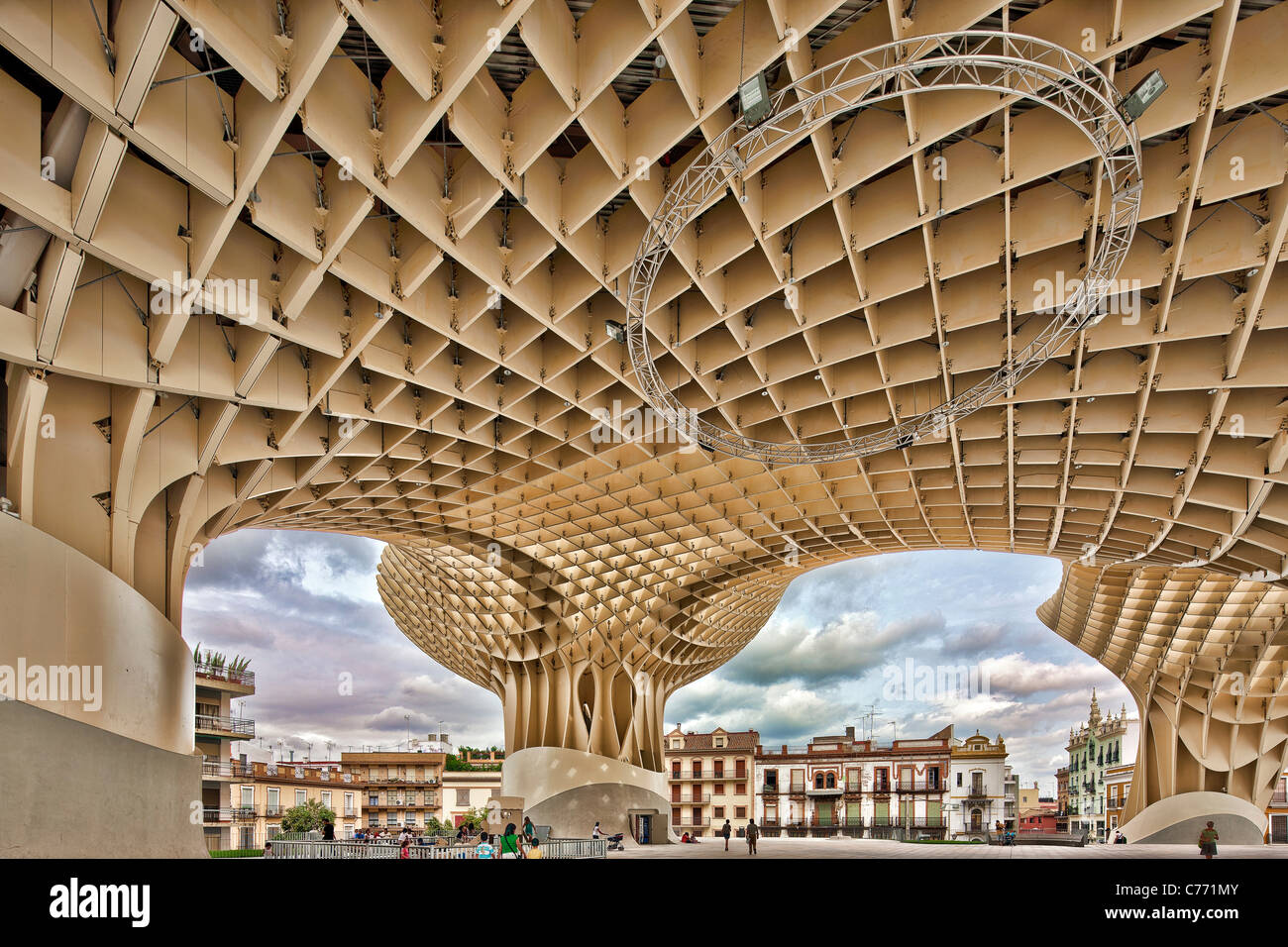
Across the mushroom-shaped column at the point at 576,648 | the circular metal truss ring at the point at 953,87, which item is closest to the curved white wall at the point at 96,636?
the circular metal truss ring at the point at 953,87

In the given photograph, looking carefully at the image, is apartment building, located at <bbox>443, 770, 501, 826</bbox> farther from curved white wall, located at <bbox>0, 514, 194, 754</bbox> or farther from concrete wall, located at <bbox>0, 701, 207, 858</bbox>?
concrete wall, located at <bbox>0, 701, 207, 858</bbox>

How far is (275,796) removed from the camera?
255 ft

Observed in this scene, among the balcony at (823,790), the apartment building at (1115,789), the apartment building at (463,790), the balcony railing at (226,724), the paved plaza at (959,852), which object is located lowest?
the apartment building at (1115,789)

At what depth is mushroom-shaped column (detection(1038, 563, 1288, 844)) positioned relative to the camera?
45188 millimetres

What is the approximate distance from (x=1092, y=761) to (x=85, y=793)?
489 ft

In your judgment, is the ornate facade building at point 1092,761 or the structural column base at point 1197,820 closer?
the structural column base at point 1197,820

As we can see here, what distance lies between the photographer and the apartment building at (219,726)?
5506cm

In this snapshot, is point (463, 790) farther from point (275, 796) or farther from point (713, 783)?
point (713, 783)

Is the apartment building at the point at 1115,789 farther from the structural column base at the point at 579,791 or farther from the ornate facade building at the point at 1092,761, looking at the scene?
the structural column base at the point at 579,791

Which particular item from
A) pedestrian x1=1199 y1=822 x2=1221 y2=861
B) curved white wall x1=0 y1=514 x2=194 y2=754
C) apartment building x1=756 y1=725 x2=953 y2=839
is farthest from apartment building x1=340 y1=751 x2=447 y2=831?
curved white wall x1=0 y1=514 x2=194 y2=754

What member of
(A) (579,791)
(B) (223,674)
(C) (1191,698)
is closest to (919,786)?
(C) (1191,698)

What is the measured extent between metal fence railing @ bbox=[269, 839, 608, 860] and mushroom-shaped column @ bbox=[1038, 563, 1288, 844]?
30.8 meters

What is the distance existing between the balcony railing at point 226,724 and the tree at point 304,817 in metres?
17.4
